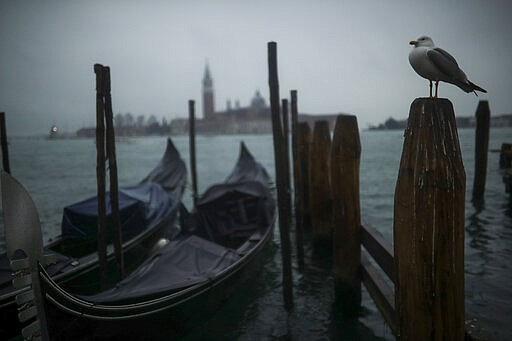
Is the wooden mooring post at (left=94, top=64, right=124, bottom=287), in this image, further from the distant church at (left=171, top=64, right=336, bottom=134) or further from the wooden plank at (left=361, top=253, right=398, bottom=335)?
the distant church at (left=171, top=64, right=336, bottom=134)

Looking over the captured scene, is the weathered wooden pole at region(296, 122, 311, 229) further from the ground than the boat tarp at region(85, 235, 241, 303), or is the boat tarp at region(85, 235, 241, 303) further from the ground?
the weathered wooden pole at region(296, 122, 311, 229)

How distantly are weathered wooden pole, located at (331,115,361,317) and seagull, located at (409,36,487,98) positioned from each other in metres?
1.41

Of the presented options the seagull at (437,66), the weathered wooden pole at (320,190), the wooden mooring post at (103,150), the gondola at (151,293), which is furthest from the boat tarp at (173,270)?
the seagull at (437,66)

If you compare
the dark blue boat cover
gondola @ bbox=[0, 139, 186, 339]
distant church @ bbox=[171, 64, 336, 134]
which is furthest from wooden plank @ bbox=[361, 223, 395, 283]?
distant church @ bbox=[171, 64, 336, 134]

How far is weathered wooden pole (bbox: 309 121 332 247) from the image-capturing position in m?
6.08

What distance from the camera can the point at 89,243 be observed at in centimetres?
579

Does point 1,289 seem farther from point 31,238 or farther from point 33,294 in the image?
point 31,238

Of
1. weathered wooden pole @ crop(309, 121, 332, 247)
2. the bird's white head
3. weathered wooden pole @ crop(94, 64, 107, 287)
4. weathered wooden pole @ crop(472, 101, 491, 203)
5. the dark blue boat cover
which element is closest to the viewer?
the bird's white head

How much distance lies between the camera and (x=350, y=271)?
397cm

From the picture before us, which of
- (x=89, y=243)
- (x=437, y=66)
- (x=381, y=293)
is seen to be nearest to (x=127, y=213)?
(x=89, y=243)

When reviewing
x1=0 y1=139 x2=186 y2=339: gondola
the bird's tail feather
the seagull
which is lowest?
x1=0 y1=139 x2=186 y2=339: gondola

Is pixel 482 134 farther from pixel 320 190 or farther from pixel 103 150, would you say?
pixel 103 150

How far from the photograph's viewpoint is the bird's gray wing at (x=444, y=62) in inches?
93.7

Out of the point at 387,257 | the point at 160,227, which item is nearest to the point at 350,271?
the point at 387,257
